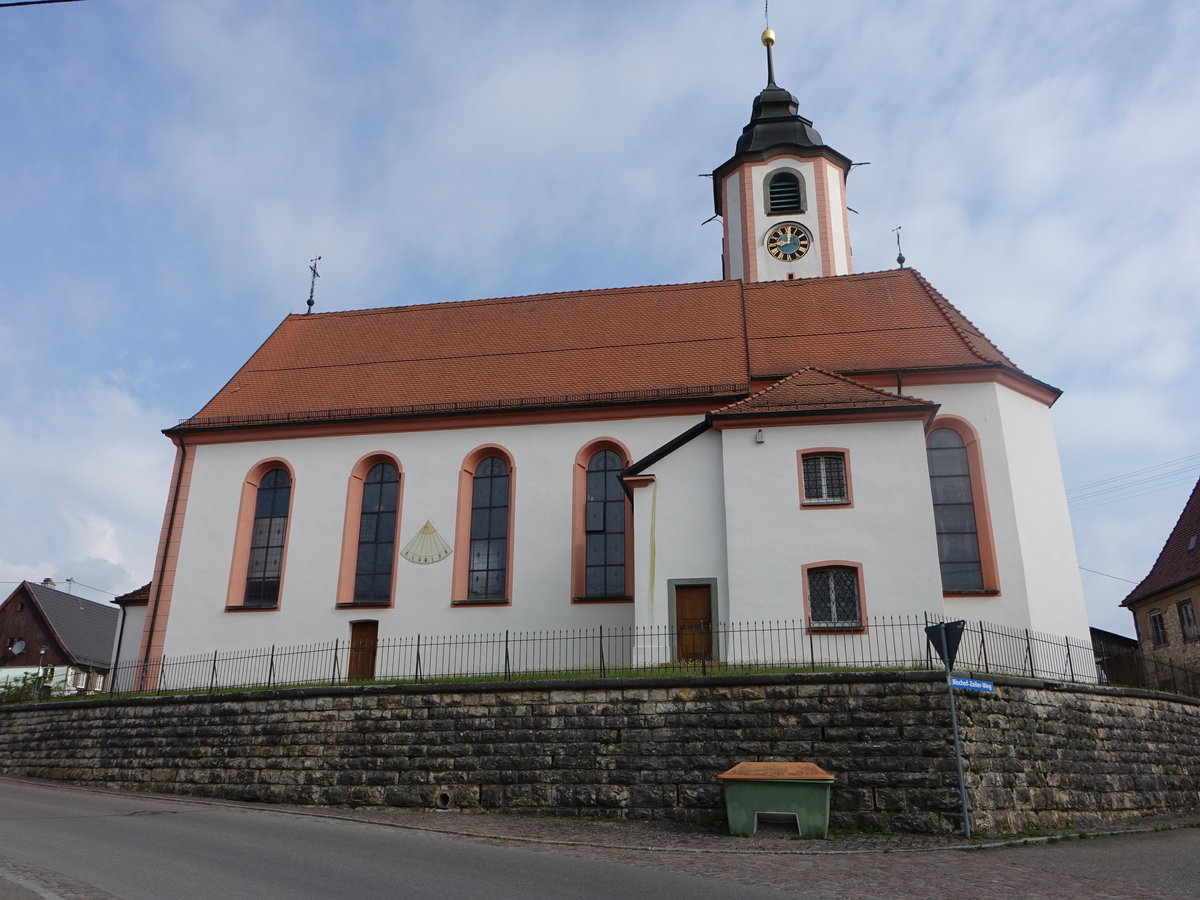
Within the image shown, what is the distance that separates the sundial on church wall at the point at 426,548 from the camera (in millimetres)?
20297

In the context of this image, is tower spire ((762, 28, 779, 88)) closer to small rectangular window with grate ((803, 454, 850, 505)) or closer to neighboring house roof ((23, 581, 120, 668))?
small rectangular window with grate ((803, 454, 850, 505))

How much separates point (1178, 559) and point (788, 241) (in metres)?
15.0

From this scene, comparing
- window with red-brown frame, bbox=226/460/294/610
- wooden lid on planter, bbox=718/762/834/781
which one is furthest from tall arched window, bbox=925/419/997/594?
window with red-brown frame, bbox=226/460/294/610

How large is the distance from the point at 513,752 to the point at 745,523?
585 cm

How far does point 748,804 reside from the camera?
37.0 ft

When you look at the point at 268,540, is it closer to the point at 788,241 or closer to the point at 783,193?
the point at 788,241

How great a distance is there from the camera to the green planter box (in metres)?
11.2

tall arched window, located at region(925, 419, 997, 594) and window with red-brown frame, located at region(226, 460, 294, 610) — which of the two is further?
window with red-brown frame, located at region(226, 460, 294, 610)

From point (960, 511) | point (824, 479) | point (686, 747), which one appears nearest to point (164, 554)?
point (686, 747)

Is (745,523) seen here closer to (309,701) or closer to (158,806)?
(309,701)

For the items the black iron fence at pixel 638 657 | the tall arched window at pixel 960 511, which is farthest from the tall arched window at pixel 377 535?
the tall arched window at pixel 960 511

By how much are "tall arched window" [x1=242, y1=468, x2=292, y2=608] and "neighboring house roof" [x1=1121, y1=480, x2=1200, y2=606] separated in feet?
80.1

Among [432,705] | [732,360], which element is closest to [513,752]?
[432,705]

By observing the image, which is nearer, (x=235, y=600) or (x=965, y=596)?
(x=965, y=596)
